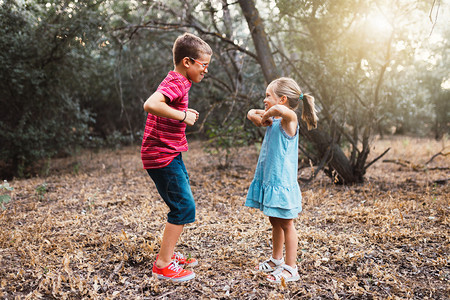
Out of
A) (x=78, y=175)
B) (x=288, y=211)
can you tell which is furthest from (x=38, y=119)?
(x=288, y=211)

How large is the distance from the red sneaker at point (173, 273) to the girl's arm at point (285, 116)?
1239 mm

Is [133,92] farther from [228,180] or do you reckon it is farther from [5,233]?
[5,233]

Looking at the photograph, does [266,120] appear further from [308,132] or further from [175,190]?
[308,132]

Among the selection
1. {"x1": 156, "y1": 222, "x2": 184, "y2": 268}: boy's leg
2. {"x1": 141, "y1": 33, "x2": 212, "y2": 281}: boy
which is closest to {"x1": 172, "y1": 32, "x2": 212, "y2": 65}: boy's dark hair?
{"x1": 141, "y1": 33, "x2": 212, "y2": 281}: boy

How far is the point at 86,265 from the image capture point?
2639 millimetres

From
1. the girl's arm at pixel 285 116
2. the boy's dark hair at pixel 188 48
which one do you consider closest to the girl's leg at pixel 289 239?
the girl's arm at pixel 285 116

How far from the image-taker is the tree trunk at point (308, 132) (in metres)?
5.05

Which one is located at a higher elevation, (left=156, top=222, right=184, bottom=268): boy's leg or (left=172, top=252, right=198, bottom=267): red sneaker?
(left=156, top=222, right=184, bottom=268): boy's leg

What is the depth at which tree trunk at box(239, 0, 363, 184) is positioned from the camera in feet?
16.6

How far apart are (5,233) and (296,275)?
2.66 meters

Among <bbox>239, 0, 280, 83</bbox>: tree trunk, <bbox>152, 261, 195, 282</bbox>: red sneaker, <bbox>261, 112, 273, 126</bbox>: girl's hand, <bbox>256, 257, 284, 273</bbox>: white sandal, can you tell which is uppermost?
<bbox>239, 0, 280, 83</bbox>: tree trunk

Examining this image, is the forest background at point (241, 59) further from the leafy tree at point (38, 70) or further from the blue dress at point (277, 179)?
the blue dress at point (277, 179)

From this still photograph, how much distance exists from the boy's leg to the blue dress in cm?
57

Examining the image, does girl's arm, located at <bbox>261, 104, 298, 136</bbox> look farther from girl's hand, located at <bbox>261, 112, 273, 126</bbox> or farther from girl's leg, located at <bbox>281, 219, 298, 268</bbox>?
girl's leg, located at <bbox>281, 219, 298, 268</bbox>
